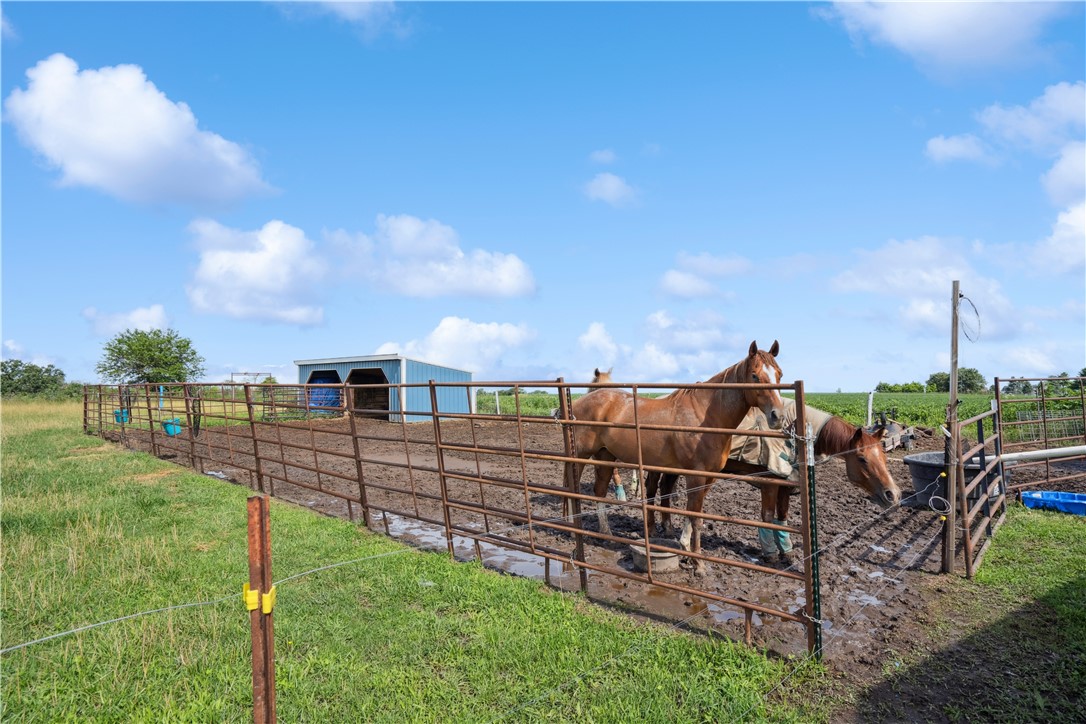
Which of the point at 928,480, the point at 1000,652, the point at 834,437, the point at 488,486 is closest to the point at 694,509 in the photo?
the point at 834,437

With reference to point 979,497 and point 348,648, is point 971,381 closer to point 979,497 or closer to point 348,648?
point 979,497

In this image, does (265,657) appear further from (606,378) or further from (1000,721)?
(606,378)

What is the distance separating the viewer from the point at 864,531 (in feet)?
21.6

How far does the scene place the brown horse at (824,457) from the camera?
217 inches

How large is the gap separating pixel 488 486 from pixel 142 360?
119 ft

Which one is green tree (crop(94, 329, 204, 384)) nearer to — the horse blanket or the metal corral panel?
the metal corral panel

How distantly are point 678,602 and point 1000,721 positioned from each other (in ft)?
7.26

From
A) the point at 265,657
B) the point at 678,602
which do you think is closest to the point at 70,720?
the point at 265,657

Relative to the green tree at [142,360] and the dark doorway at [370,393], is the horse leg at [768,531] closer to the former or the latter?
the dark doorway at [370,393]

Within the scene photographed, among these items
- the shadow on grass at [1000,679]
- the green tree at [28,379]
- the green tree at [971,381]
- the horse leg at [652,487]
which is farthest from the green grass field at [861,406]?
the green tree at [28,379]

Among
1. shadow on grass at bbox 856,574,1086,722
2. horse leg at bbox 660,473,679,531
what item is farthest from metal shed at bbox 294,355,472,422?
shadow on grass at bbox 856,574,1086,722

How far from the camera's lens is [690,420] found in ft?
18.3

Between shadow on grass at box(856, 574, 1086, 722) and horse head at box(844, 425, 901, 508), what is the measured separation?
133cm

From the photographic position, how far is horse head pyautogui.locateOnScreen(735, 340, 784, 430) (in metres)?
4.56
